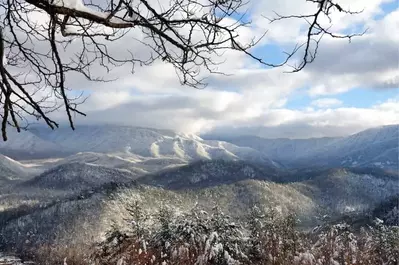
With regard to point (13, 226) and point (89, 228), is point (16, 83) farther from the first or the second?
point (13, 226)

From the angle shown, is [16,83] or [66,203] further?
[66,203]

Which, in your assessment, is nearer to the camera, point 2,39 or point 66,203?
point 2,39

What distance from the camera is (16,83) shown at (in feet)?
12.4

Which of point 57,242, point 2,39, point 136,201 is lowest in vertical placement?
point 57,242

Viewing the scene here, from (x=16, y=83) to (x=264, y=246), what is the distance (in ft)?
39.3

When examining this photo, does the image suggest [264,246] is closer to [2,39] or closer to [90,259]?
[90,259]

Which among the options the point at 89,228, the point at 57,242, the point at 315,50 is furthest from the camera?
the point at 89,228

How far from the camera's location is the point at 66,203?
199 m

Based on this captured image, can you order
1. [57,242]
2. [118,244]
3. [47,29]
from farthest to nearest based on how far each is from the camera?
[57,242], [118,244], [47,29]

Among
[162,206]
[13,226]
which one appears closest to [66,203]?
[13,226]

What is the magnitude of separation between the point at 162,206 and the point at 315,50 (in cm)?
1813

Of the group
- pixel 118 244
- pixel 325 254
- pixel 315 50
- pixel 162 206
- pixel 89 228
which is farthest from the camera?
Result: pixel 89 228

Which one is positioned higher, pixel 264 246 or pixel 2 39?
pixel 2 39

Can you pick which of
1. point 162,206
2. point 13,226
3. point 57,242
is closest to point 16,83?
point 162,206
